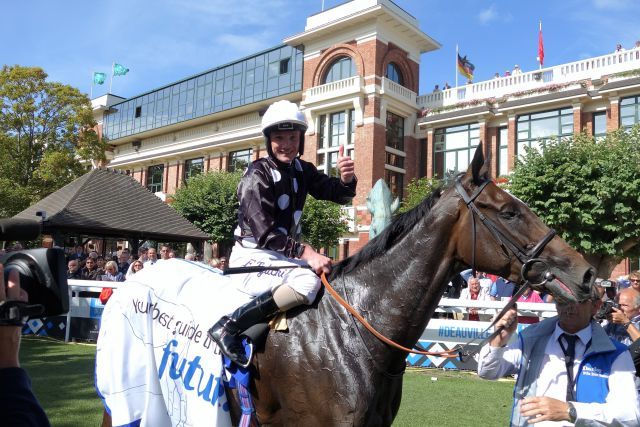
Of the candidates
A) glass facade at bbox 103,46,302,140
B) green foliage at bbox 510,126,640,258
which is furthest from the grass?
glass facade at bbox 103,46,302,140

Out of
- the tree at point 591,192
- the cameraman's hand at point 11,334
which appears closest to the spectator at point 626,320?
the cameraman's hand at point 11,334

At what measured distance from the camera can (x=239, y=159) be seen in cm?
3784

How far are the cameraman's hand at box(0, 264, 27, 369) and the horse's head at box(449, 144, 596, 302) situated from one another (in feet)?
7.92

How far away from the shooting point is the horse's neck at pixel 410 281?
10.4 ft

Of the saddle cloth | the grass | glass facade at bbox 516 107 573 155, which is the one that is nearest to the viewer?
the saddle cloth

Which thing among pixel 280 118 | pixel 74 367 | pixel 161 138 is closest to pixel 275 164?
pixel 280 118

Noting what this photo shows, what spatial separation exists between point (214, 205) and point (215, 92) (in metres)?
13.8

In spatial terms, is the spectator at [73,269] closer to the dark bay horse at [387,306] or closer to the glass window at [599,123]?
the dark bay horse at [387,306]

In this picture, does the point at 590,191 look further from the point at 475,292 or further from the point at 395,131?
the point at 395,131

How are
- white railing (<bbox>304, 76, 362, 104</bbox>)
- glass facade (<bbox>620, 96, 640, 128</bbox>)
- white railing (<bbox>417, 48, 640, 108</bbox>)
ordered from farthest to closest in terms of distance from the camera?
white railing (<bbox>304, 76, 362, 104</bbox>), white railing (<bbox>417, 48, 640, 108</bbox>), glass facade (<bbox>620, 96, 640, 128</bbox>)

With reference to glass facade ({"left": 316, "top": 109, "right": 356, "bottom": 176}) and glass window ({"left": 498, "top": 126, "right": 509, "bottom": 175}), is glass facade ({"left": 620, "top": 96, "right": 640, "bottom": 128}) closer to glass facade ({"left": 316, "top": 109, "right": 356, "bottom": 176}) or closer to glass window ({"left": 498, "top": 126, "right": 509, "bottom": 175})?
glass window ({"left": 498, "top": 126, "right": 509, "bottom": 175})

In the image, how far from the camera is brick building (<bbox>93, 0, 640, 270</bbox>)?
1029 inches

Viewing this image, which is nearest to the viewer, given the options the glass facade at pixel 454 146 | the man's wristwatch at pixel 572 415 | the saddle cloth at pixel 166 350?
the man's wristwatch at pixel 572 415

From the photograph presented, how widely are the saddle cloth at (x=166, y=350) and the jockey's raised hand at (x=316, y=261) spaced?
0.47 metres
